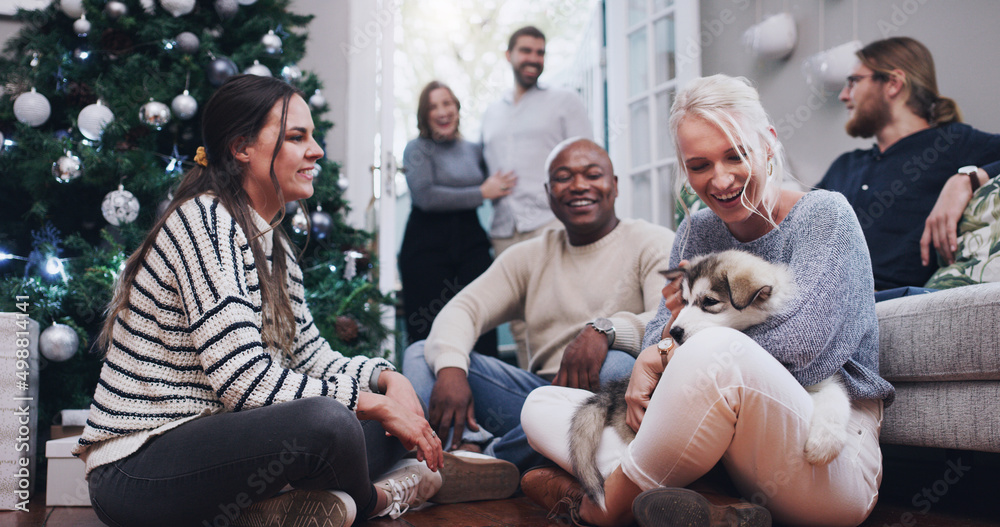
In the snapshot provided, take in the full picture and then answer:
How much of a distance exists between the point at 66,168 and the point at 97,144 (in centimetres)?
16

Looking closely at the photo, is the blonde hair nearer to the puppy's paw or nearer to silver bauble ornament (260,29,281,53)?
the puppy's paw

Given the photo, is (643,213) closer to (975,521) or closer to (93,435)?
(975,521)

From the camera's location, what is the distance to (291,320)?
1666 mm

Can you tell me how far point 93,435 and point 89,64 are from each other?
195 centimetres

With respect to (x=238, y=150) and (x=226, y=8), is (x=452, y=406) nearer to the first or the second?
(x=238, y=150)

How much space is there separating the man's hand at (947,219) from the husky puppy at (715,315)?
102 centimetres

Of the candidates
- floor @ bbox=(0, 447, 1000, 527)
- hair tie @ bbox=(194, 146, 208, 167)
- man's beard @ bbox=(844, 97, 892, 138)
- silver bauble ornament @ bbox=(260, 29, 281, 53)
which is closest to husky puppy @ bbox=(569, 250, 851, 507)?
floor @ bbox=(0, 447, 1000, 527)

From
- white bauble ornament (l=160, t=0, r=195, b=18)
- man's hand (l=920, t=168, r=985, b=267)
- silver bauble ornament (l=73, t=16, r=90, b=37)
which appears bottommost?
man's hand (l=920, t=168, r=985, b=267)

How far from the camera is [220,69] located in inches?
109

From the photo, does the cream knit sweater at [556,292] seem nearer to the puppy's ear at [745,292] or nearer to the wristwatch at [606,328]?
the wristwatch at [606,328]

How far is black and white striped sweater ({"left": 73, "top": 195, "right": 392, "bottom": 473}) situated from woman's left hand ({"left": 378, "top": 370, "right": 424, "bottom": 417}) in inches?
7.4

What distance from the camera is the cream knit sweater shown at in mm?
2305

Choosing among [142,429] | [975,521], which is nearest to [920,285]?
[975,521]

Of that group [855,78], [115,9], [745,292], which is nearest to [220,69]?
[115,9]
